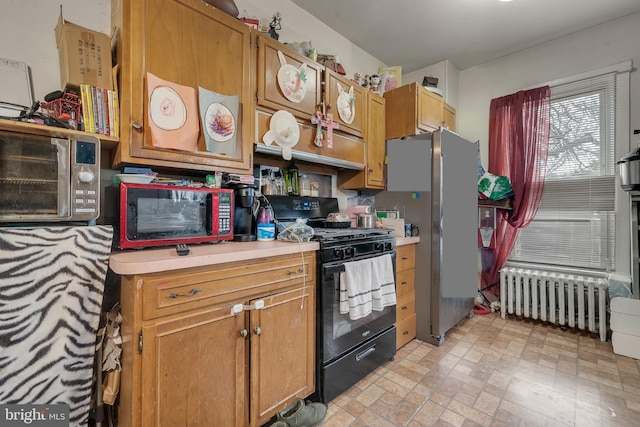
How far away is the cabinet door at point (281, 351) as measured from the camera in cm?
128

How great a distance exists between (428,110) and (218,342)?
2672mm

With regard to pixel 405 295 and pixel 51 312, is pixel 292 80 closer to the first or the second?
pixel 51 312

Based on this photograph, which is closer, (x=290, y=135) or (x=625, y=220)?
(x=290, y=135)

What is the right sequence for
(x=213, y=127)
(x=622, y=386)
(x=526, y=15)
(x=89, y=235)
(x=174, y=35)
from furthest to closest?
(x=526, y=15)
(x=622, y=386)
(x=213, y=127)
(x=174, y=35)
(x=89, y=235)

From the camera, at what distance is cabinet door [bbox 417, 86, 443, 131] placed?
2.58m

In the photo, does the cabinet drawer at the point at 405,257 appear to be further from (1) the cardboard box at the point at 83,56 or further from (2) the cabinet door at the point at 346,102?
(1) the cardboard box at the point at 83,56

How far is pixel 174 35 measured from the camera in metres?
1.36

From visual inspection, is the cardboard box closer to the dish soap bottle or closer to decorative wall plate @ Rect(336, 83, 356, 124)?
the dish soap bottle

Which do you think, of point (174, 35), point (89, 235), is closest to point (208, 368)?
point (89, 235)

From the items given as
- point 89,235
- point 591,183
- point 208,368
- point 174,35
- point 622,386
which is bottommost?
point 622,386

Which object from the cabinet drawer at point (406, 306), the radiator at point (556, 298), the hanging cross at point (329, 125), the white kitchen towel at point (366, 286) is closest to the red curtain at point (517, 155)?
the radiator at point (556, 298)

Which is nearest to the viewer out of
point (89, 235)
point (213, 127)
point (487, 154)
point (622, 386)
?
point (89, 235)

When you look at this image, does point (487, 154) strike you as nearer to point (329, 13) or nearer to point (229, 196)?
point (329, 13)

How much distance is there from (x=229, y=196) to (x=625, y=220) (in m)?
3.35
